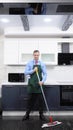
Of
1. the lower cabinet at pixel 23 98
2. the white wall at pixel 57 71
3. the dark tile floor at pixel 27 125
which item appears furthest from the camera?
the white wall at pixel 57 71

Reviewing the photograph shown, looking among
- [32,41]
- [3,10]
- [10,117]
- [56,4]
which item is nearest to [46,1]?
[56,4]

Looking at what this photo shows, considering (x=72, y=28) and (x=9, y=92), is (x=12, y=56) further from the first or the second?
(x=72, y=28)

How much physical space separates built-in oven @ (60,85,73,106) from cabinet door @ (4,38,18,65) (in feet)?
4.50

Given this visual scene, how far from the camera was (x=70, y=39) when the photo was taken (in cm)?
534

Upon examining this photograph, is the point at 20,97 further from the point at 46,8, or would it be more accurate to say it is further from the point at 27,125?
the point at 46,8

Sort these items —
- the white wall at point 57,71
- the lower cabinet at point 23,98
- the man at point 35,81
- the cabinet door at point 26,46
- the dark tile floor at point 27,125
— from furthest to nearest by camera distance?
1. the white wall at point 57,71
2. the cabinet door at point 26,46
3. the lower cabinet at point 23,98
4. the man at point 35,81
5. the dark tile floor at point 27,125

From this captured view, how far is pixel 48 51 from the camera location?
5.29 metres

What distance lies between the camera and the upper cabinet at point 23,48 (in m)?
5.27

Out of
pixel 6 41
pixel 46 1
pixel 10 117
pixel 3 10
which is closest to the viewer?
pixel 46 1

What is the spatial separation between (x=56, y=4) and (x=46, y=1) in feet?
0.24

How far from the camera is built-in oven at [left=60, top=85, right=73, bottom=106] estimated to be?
4822 mm

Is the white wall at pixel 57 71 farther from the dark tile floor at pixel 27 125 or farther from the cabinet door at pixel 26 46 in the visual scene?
the dark tile floor at pixel 27 125

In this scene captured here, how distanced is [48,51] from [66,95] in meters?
1.20

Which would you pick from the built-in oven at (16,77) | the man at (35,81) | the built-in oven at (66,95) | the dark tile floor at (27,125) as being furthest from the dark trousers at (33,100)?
the built-in oven at (16,77)
